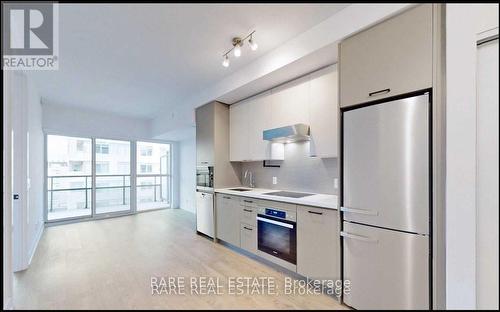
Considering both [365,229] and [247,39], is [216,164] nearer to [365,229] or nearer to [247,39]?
[247,39]

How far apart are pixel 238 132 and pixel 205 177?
96cm

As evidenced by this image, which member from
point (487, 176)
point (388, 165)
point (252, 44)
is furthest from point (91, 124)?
point (487, 176)

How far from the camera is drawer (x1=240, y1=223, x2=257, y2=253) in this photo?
282cm

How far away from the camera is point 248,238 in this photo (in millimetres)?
2896

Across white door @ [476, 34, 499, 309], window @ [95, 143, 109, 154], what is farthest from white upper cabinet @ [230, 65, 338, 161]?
window @ [95, 143, 109, 154]

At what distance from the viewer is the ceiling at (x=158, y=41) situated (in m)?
1.83

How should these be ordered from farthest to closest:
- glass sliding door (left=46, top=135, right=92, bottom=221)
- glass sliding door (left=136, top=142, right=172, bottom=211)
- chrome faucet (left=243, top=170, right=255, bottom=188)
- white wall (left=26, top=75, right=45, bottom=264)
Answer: glass sliding door (left=136, top=142, right=172, bottom=211) < glass sliding door (left=46, top=135, right=92, bottom=221) < chrome faucet (left=243, top=170, right=255, bottom=188) < white wall (left=26, top=75, right=45, bottom=264)

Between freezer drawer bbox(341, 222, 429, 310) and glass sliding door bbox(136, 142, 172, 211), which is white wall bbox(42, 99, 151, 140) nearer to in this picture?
glass sliding door bbox(136, 142, 172, 211)

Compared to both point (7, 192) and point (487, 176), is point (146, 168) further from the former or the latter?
point (487, 176)

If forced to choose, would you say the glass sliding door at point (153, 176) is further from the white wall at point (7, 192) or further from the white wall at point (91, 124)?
the white wall at point (7, 192)

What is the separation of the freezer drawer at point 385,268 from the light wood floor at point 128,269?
0.31 metres

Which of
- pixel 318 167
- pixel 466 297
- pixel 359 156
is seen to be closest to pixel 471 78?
pixel 359 156

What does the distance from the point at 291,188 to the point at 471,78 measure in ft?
6.88

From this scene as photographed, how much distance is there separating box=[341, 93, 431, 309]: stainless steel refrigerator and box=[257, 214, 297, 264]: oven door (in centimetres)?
60
